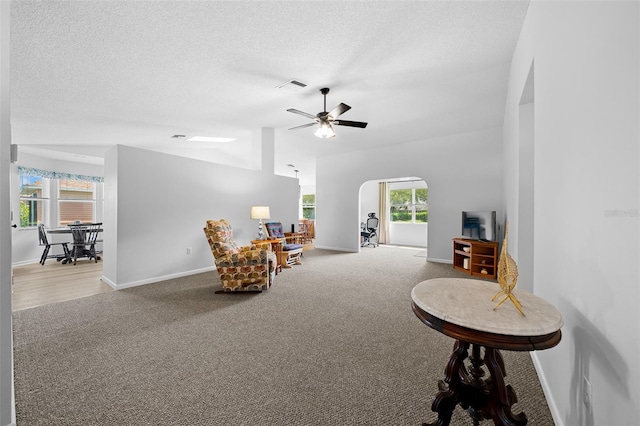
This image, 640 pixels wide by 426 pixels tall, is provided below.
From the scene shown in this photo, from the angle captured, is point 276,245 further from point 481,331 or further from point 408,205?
point 408,205

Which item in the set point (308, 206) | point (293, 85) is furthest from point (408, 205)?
point (293, 85)

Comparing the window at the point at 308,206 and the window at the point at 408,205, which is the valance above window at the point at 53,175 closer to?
the window at the point at 308,206

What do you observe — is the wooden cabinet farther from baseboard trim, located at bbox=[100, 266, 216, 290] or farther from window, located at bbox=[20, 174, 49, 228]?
window, located at bbox=[20, 174, 49, 228]

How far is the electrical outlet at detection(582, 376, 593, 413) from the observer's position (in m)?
1.05

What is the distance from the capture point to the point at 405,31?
2533 millimetres

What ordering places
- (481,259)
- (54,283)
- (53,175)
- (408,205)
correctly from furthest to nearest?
(408,205), (53,175), (481,259), (54,283)

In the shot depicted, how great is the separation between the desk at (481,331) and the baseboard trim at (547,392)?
40 cm

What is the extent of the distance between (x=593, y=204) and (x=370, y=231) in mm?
7831

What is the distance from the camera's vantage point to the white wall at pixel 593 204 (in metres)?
0.81

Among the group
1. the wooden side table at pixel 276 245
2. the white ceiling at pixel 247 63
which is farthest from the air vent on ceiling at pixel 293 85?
the wooden side table at pixel 276 245

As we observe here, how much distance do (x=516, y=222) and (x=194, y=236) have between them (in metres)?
4.79

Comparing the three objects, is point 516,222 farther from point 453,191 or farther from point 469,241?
point 453,191

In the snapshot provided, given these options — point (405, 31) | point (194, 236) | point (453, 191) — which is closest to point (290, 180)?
point (194, 236)

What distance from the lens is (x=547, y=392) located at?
1596mm
